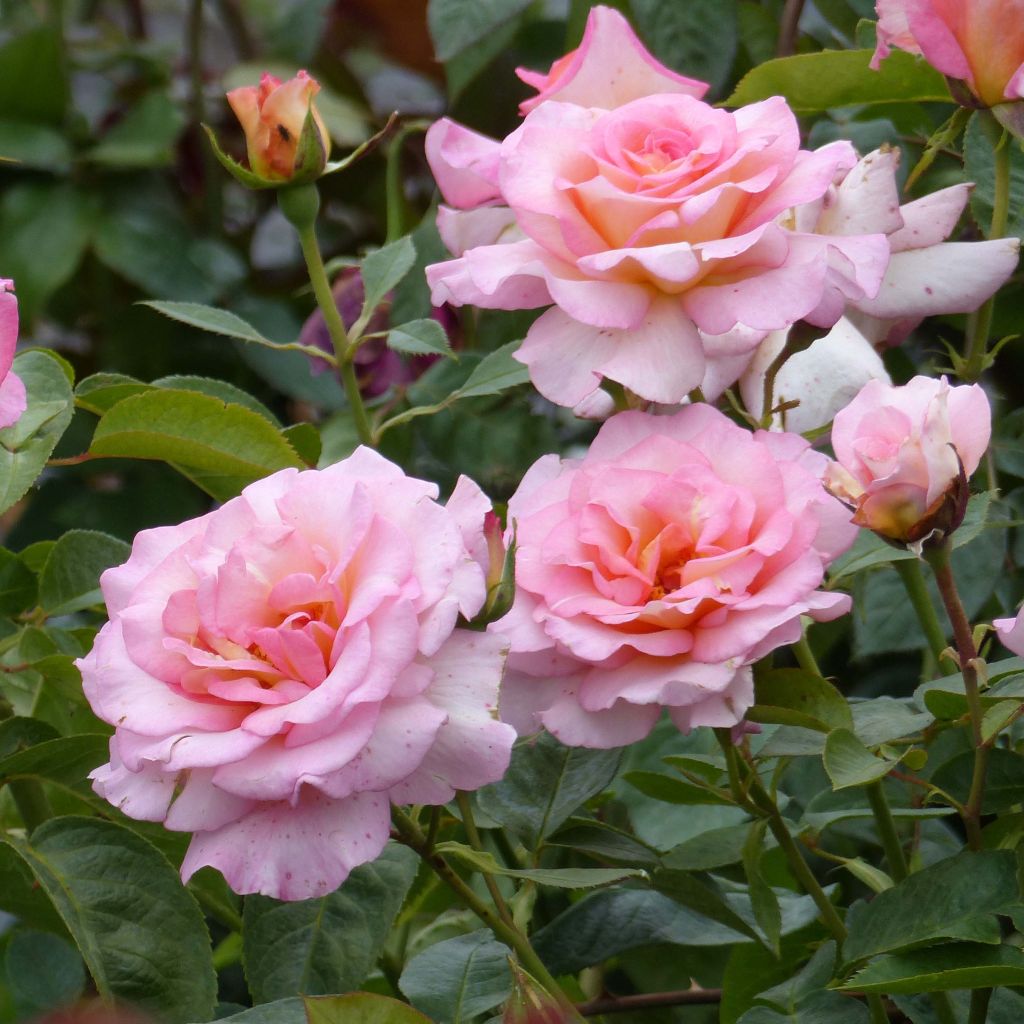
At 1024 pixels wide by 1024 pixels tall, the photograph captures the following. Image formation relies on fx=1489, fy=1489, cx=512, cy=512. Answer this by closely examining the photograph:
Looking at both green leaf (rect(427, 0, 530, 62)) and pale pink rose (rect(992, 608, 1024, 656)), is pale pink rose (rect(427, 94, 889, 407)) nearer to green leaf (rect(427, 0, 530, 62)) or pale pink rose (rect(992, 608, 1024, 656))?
pale pink rose (rect(992, 608, 1024, 656))

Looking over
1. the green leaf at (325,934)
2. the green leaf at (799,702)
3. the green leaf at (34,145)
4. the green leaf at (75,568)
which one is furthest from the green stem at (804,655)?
the green leaf at (34,145)

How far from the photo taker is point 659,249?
375 mm

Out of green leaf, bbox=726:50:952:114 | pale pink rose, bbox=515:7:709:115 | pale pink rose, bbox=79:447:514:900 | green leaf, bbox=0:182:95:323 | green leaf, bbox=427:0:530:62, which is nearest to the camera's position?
pale pink rose, bbox=79:447:514:900

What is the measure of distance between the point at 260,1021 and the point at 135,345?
0.82 metres

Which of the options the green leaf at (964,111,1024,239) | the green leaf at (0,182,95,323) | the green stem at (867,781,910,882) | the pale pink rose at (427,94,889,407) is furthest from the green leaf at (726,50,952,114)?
the green leaf at (0,182,95,323)

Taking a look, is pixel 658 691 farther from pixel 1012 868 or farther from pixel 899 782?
pixel 899 782

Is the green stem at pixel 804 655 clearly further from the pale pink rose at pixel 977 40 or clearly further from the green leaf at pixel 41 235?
the green leaf at pixel 41 235

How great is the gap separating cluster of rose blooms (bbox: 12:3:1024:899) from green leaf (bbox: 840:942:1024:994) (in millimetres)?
83

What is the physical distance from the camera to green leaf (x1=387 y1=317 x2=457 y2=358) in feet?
1.61

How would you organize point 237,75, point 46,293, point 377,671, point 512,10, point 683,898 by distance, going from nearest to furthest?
point 377,671, point 683,898, point 512,10, point 46,293, point 237,75

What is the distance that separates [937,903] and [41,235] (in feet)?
2.92

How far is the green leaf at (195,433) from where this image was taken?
453mm

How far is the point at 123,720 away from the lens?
345 millimetres

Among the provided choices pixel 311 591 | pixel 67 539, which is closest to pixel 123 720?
pixel 311 591
